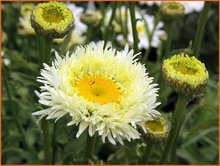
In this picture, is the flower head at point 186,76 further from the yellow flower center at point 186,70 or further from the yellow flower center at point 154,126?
the yellow flower center at point 154,126

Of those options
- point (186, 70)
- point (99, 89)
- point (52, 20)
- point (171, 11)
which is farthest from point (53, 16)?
point (171, 11)

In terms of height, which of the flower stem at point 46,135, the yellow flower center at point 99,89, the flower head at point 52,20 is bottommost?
the flower stem at point 46,135

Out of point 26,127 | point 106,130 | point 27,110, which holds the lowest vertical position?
point 26,127

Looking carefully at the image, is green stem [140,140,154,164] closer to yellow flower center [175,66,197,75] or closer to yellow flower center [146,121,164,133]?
yellow flower center [146,121,164,133]

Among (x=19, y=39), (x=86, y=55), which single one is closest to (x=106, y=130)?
(x=86, y=55)

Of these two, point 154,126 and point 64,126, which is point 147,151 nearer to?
point 154,126

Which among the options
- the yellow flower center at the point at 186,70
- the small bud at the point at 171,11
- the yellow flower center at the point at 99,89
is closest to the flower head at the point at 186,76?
the yellow flower center at the point at 186,70

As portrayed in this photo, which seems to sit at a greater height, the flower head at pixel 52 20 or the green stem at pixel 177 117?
the flower head at pixel 52 20

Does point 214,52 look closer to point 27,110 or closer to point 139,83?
point 27,110
